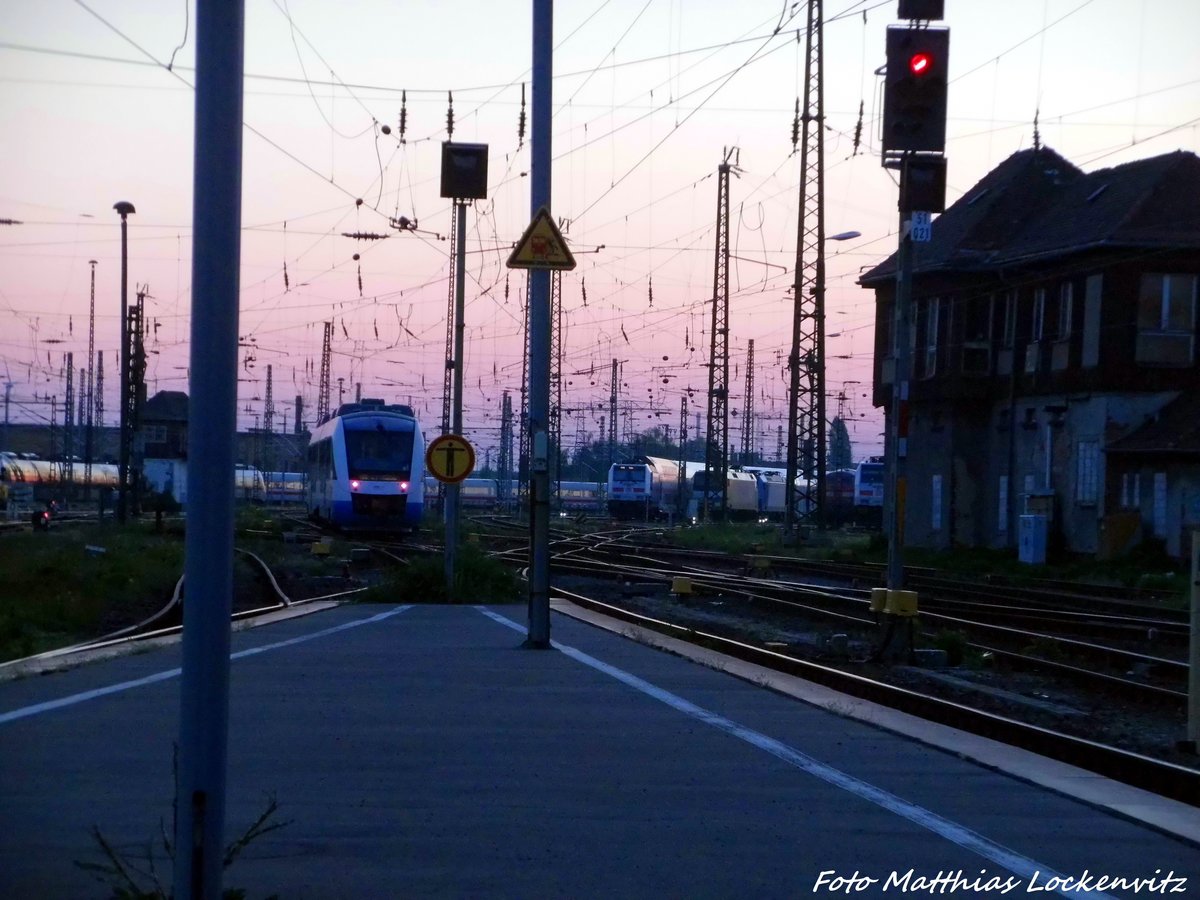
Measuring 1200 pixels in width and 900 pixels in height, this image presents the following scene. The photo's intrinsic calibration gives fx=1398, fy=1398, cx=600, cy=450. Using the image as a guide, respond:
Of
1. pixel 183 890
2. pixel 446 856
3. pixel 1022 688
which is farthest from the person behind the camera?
pixel 1022 688

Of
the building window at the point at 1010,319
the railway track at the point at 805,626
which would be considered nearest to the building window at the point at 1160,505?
the building window at the point at 1010,319

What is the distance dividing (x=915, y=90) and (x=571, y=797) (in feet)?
26.6

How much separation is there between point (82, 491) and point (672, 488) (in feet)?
125

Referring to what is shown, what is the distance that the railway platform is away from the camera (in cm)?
546

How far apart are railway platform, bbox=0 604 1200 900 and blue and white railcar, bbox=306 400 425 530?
27419 mm

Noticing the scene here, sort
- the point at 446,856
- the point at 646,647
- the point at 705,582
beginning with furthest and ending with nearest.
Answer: the point at 705,582, the point at 646,647, the point at 446,856

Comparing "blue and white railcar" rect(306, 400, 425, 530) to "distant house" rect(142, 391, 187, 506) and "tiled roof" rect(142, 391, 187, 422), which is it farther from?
"tiled roof" rect(142, 391, 187, 422)

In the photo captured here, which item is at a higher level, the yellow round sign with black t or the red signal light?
the red signal light

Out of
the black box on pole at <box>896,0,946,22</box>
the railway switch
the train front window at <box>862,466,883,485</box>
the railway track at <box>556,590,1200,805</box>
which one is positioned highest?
the black box on pole at <box>896,0,946,22</box>

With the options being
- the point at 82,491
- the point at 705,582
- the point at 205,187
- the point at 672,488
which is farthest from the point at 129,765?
the point at 82,491

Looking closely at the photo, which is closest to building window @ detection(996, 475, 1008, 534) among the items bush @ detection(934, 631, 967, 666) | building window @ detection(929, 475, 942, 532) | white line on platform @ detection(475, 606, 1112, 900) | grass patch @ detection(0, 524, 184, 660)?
building window @ detection(929, 475, 942, 532)

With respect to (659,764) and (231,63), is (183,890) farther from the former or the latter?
(659,764)

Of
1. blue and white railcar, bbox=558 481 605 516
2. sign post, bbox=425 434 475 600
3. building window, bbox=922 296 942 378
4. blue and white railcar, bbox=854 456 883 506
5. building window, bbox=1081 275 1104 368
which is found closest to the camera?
sign post, bbox=425 434 475 600

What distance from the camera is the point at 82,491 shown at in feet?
294
